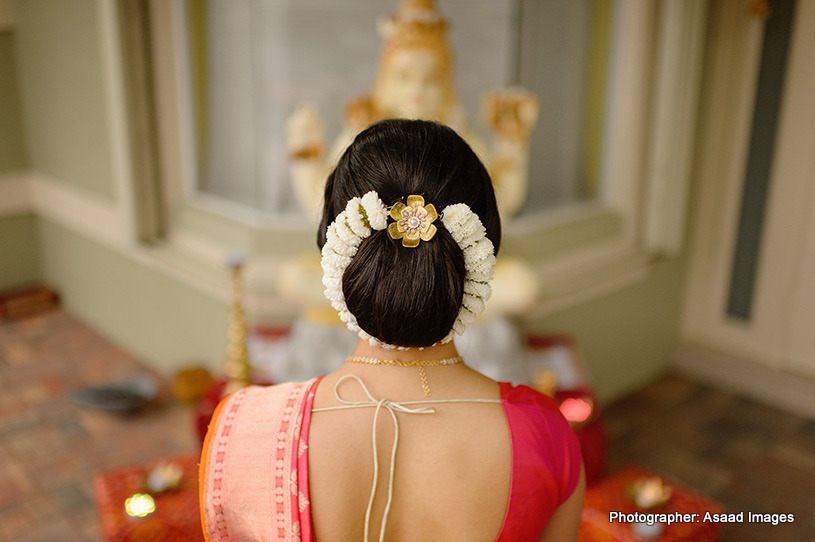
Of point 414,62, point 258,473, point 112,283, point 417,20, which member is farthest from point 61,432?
point 258,473

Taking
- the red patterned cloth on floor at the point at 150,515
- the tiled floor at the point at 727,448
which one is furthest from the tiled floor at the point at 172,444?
the red patterned cloth on floor at the point at 150,515

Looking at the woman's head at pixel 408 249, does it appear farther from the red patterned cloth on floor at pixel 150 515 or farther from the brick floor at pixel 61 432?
the brick floor at pixel 61 432

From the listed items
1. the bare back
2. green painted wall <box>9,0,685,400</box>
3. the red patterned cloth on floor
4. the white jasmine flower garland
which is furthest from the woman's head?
green painted wall <box>9,0,685,400</box>

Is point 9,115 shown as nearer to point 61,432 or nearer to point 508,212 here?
point 61,432

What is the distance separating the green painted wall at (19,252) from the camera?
15.3ft

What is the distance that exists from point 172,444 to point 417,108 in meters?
1.78

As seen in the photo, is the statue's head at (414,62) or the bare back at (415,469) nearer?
the bare back at (415,469)

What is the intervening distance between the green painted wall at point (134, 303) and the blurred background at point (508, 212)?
20 mm

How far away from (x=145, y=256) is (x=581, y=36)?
8.15 feet

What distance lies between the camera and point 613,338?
354 cm

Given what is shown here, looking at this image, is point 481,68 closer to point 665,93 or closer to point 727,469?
point 665,93

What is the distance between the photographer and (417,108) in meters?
2.77

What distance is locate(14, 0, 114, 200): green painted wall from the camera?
372cm

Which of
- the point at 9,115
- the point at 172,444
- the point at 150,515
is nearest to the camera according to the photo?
the point at 150,515
